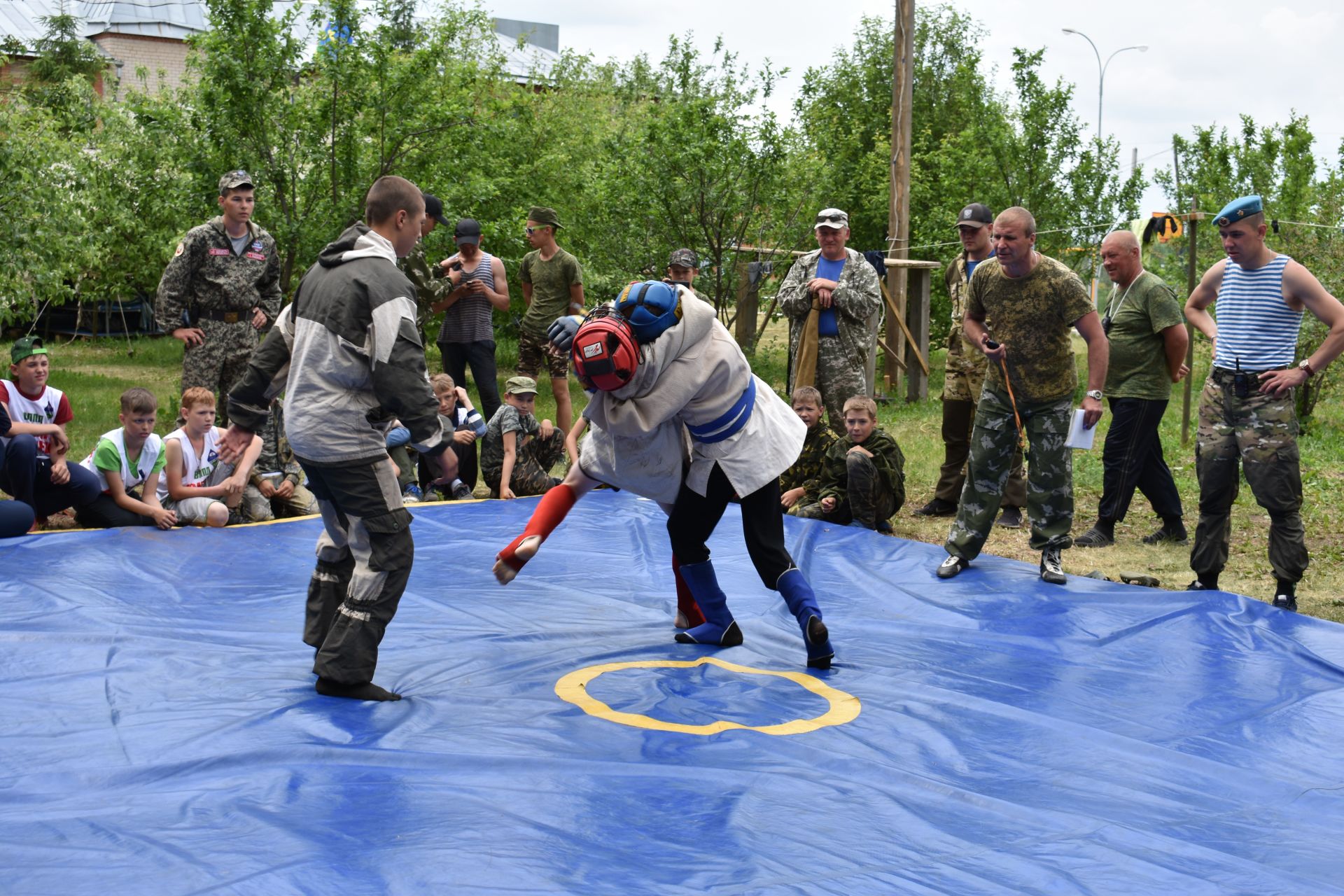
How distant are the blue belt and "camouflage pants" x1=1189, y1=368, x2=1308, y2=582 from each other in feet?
8.31

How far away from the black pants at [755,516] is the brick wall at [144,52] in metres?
47.0

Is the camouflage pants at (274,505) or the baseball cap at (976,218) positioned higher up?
the baseball cap at (976,218)

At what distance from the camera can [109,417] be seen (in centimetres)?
1300

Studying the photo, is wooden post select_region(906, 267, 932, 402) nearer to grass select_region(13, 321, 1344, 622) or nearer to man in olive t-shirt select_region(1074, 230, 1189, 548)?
grass select_region(13, 321, 1344, 622)

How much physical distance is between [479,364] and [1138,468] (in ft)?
15.8

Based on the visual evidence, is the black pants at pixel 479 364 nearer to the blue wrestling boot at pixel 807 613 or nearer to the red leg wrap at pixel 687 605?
the red leg wrap at pixel 687 605

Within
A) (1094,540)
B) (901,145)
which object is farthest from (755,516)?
(901,145)

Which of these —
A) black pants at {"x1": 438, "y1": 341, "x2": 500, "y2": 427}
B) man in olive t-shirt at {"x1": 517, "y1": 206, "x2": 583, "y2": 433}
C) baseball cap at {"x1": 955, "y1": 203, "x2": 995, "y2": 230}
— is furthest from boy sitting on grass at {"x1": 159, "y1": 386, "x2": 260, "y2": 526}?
baseball cap at {"x1": 955, "y1": 203, "x2": 995, "y2": 230}

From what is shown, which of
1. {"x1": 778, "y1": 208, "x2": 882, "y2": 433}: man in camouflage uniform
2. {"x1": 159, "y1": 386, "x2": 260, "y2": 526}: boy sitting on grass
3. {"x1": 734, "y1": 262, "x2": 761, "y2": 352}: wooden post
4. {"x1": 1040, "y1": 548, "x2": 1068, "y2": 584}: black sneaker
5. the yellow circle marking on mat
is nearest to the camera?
the yellow circle marking on mat

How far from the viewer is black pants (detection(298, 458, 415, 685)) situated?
3959 mm

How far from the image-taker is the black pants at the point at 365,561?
3.96 metres

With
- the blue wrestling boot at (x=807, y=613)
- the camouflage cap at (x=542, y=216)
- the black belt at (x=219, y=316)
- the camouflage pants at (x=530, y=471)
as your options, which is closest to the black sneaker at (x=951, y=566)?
the blue wrestling boot at (x=807, y=613)

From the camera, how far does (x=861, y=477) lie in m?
7.31

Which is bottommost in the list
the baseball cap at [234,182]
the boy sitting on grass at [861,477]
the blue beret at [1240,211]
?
the boy sitting on grass at [861,477]
